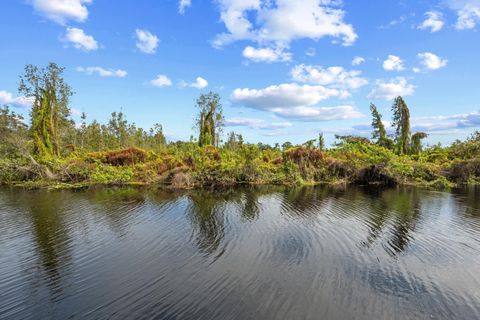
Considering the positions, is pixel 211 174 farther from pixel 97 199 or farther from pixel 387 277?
pixel 387 277

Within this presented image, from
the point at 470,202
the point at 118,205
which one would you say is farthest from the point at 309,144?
the point at 118,205

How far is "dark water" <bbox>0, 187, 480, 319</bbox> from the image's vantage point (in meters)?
6.88

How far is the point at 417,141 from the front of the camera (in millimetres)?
45625

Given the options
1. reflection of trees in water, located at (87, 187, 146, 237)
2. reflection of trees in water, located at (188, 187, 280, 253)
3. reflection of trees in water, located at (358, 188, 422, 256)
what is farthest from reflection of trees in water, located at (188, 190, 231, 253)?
reflection of trees in water, located at (358, 188, 422, 256)

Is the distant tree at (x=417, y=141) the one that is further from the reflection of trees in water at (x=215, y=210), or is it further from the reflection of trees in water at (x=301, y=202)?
the reflection of trees in water at (x=215, y=210)

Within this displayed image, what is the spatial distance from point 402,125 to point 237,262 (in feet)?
150

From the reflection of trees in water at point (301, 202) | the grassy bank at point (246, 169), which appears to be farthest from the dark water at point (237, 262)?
the grassy bank at point (246, 169)

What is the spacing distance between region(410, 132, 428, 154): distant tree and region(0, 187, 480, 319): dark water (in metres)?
30.6

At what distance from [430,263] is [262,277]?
600 cm

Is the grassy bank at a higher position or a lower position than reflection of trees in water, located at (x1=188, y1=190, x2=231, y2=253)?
higher

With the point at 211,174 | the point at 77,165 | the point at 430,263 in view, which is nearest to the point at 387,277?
the point at 430,263

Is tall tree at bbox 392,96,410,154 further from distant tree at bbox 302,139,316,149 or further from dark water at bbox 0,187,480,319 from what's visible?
dark water at bbox 0,187,480,319

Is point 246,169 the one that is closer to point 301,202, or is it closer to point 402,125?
point 301,202

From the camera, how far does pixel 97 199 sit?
66.0 feet
